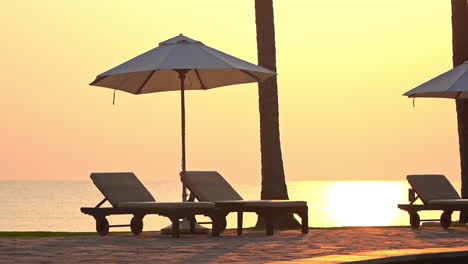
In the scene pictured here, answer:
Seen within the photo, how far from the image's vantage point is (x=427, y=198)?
19609mm

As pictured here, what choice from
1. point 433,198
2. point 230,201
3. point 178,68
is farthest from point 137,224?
point 433,198

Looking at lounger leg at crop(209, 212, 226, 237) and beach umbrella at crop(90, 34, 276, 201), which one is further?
beach umbrella at crop(90, 34, 276, 201)

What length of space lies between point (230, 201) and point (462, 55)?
779 cm

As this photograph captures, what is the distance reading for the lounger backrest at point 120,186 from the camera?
17219 millimetres

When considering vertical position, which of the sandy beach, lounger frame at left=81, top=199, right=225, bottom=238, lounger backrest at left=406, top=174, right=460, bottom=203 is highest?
lounger backrest at left=406, top=174, right=460, bottom=203

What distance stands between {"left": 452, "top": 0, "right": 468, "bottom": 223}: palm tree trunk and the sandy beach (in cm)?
466

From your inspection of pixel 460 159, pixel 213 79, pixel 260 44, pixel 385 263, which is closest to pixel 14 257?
pixel 385 263

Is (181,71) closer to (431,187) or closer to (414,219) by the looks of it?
(414,219)

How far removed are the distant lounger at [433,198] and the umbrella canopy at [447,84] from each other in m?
1.44

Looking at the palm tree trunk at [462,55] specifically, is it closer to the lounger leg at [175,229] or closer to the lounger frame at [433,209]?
the lounger frame at [433,209]

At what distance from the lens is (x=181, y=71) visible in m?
18.1

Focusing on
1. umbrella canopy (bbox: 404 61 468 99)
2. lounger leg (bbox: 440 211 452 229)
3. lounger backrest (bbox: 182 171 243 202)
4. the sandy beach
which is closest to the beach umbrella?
lounger backrest (bbox: 182 171 243 202)

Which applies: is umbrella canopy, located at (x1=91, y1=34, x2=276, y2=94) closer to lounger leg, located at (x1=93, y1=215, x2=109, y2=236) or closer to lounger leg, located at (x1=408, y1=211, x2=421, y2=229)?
lounger leg, located at (x1=93, y1=215, x2=109, y2=236)

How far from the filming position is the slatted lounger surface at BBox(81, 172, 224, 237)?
16.3 m
